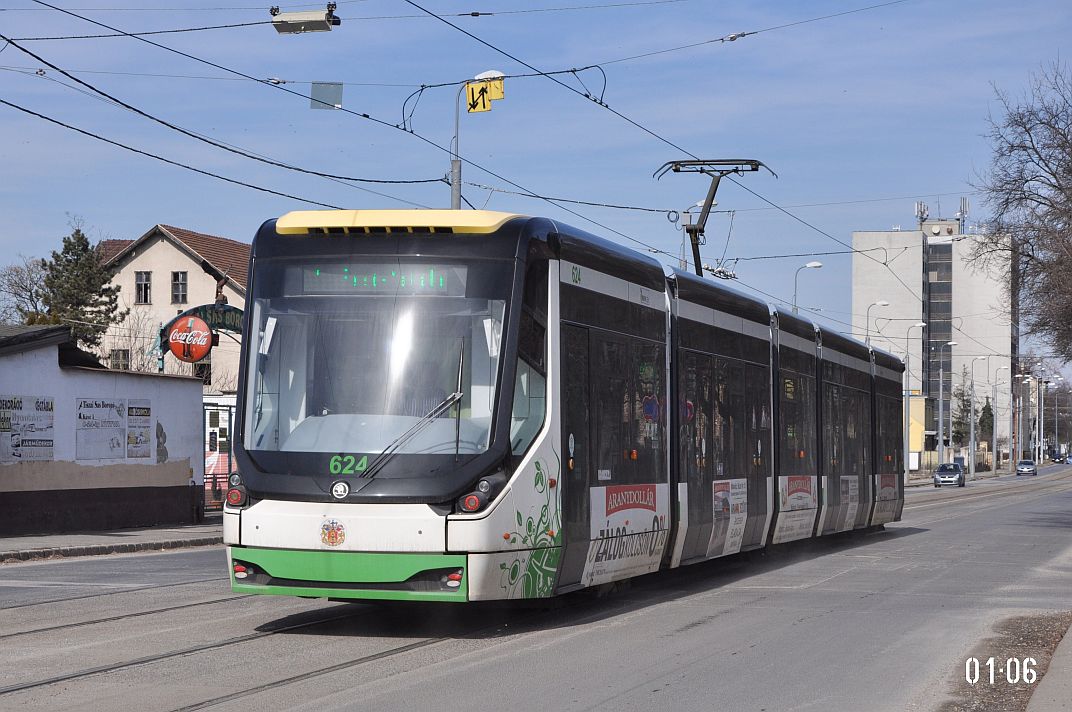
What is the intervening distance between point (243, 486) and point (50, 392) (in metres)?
15.8

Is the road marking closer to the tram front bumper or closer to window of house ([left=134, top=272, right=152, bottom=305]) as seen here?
the tram front bumper

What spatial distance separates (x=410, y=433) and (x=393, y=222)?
1.72 meters

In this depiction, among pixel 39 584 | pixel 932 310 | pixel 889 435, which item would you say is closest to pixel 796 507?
pixel 889 435

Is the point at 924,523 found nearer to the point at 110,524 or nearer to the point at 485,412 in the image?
the point at 110,524

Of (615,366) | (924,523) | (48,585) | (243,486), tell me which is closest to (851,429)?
(924,523)

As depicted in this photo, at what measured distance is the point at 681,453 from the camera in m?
14.2

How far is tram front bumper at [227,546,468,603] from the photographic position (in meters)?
10.1

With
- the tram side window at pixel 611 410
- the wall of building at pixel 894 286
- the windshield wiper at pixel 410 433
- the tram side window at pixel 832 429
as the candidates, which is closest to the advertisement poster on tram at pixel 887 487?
the tram side window at pixel 832 429

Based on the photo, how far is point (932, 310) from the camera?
151750mm

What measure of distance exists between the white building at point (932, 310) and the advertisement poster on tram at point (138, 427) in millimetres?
102946

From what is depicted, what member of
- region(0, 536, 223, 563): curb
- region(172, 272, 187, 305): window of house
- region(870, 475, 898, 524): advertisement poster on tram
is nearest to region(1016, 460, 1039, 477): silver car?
region(172, 272, 187, 305): window of house

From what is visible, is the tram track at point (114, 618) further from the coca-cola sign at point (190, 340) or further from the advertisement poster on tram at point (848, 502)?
the coca-cola sign at point (190, 340)

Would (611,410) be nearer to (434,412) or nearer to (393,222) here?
(434,412)
